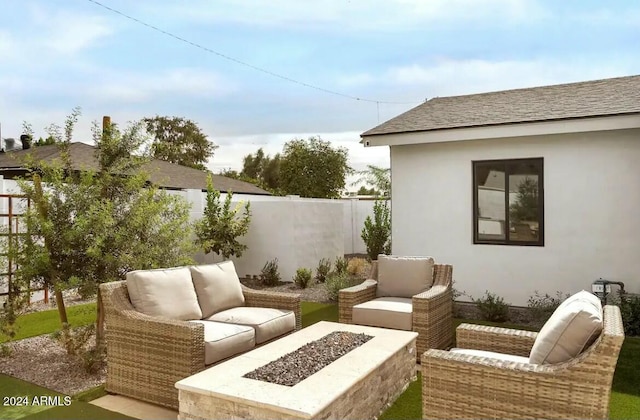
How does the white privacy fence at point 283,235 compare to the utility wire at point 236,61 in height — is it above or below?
below

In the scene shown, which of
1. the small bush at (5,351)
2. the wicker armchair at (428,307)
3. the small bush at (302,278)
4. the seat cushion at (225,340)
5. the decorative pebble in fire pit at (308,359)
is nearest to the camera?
the decorative pebble in fire pit at (308,359)

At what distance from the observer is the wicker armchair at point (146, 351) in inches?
147

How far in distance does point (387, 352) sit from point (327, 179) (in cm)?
2195

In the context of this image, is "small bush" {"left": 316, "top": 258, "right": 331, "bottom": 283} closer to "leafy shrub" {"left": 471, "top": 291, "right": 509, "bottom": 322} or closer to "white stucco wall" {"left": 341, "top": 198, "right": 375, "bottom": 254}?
"leafy shrub" {"left": 471, "top": 291, "right": 509, "bottom": 322}

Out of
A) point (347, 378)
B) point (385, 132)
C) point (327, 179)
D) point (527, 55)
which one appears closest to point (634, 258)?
point (385, 132)

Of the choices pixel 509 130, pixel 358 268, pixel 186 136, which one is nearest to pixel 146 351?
pixel 509 130

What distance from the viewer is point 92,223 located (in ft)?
15.8

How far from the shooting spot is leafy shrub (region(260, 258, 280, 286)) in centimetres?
1022

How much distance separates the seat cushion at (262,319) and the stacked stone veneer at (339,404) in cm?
135

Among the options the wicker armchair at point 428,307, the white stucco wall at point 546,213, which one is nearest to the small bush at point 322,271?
the white stucco wall at point 546,213

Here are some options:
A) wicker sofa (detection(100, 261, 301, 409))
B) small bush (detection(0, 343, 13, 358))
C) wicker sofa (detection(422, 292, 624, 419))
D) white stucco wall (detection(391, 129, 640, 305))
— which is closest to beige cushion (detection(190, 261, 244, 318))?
wicker sofa (detection(100, 261, 301, 409))

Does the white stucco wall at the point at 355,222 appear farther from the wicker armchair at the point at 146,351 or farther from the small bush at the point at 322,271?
the wicker armchair at the point at 146,351

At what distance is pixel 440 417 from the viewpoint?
3025 mm

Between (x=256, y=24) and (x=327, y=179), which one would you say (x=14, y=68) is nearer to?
(x=256, y=24)
